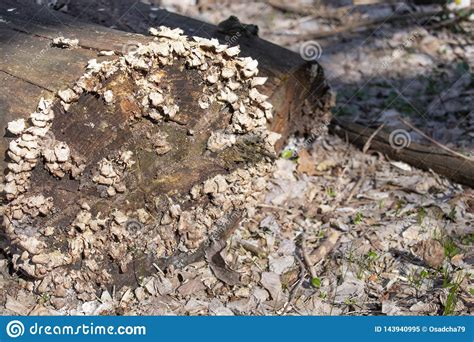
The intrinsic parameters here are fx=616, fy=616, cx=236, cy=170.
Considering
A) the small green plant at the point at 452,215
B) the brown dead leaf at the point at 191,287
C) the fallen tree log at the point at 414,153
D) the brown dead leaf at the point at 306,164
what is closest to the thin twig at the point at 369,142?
the fallen tree log at the point at 414,153

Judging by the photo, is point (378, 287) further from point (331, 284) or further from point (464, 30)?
point (464, 30)

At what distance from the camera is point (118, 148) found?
3260 millimetres

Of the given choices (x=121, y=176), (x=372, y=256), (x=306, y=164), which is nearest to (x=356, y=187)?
(x=306, y=164)

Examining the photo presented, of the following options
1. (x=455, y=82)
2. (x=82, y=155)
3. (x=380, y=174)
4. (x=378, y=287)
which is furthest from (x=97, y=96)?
(x=455, y=82)

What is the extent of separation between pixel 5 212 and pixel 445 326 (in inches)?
87.3

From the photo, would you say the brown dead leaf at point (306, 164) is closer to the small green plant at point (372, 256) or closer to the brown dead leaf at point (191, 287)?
the small green plant at point (372, 256)

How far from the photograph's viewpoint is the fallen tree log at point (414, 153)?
438 cm

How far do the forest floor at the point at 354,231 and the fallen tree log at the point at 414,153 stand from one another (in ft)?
0.19

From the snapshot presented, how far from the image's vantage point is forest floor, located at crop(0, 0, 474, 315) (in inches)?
131

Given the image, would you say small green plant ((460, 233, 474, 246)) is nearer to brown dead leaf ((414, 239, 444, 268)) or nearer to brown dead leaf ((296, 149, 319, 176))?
brown dead leaf ((414, 239, 444, 268))

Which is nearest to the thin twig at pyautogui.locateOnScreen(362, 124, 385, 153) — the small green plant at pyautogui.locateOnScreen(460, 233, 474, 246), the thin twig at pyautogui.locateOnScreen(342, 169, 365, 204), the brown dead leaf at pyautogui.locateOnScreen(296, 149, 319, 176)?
the thin twig at pyautogui.locateOnScreen(342, 169, 365, 204)

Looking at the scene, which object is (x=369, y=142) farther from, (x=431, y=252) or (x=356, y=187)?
(x=431, y=252)

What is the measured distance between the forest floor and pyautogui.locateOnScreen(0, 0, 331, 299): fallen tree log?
20cm

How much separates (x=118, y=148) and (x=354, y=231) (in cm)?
161
